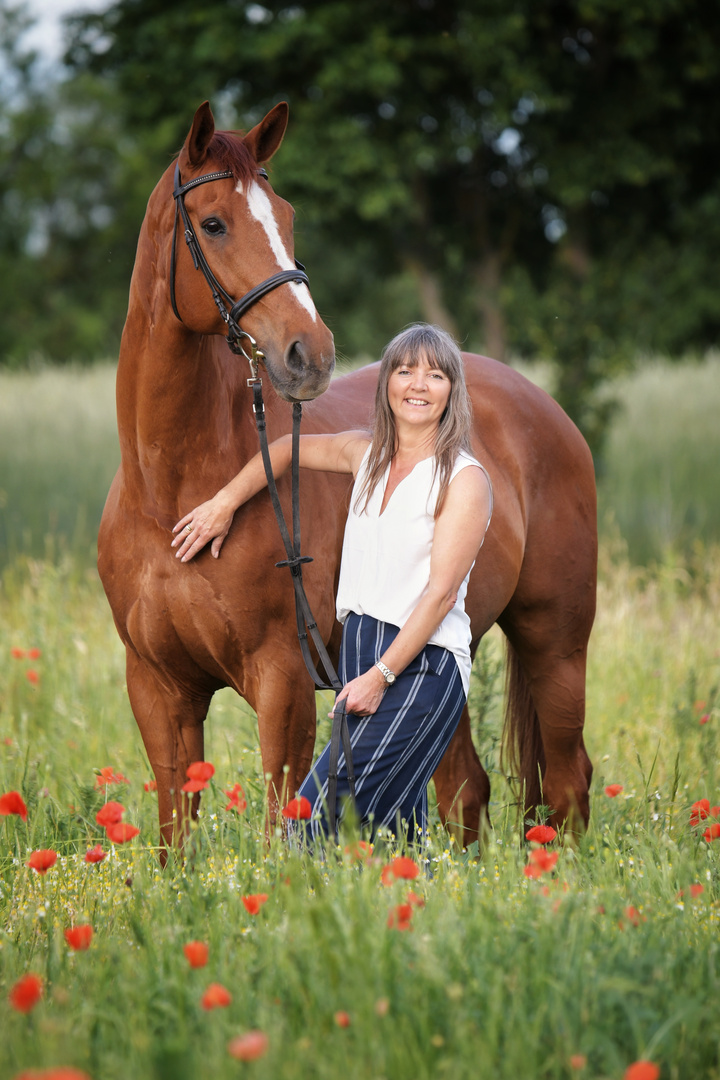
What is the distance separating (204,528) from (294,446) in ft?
1.24

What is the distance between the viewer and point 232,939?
2.03 metres

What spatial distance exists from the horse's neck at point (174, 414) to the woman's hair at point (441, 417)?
0.42 m

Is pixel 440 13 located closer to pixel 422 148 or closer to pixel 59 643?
pixel 422 148

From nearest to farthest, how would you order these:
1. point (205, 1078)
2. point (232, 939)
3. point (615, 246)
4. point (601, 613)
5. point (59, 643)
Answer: point (205, 1078)
point (232, 939)
point (59, 643)
point (601, 613)
point (615, 246)

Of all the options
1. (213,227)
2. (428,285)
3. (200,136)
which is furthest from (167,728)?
(428,285)

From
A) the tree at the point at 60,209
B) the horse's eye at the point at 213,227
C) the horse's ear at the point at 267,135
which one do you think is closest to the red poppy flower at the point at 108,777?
the horse's eye at the point at 213,227

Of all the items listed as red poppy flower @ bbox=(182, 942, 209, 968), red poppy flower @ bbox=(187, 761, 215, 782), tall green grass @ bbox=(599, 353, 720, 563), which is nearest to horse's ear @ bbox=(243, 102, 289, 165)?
red poppy flower @ bbox=(187, 761, 215, 782)

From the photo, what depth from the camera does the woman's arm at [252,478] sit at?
A: 2643 mm

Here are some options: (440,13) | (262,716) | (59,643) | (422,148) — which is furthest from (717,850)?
(440,13)

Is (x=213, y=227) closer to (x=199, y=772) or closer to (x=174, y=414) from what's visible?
(x=174, y=414)

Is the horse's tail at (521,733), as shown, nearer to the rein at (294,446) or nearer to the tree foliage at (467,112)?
the rein at (294,446)

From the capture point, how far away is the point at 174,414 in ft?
8.90

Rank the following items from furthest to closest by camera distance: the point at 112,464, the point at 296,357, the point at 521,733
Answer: the point at 112,464 → the point at 521,733 → the point at 296,357

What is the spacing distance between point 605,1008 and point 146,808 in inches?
83.7
